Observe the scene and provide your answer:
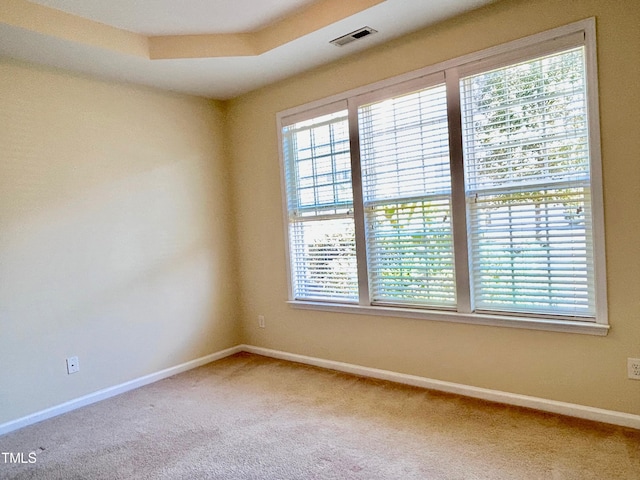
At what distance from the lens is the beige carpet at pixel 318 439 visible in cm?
205

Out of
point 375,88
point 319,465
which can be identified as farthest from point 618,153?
point 319,465

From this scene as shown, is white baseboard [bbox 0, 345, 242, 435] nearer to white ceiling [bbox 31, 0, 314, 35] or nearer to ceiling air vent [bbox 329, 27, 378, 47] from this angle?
white ceiling [bbox 31, 0, 314, 35]

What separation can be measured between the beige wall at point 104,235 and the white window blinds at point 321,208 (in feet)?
2.82

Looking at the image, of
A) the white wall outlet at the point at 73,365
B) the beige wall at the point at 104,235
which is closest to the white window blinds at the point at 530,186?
the beige wall at the point at 104,235

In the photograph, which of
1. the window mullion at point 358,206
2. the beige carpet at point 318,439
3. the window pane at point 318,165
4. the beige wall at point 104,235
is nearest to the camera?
the beige carpet at point 318,439

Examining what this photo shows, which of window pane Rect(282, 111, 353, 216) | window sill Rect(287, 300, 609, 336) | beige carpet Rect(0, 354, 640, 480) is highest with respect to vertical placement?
window pane Rect(282, 111, 353, 216)

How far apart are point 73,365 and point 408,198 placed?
2.80m

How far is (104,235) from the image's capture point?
10.9ft

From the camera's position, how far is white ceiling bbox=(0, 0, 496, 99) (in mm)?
2570

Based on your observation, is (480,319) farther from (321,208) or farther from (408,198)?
(321,208)

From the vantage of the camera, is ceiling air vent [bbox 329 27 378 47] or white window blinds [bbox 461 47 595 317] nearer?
white window blinds [bbox 461 47 595 317]

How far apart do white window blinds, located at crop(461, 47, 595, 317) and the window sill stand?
0.25 feet

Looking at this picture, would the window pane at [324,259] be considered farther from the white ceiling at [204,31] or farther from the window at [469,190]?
the white ceiling at [204,31]

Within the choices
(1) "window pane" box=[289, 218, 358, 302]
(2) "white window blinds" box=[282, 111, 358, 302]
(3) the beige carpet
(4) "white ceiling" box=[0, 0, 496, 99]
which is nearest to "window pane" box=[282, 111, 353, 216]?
(2) "white window blinds" box=[282, 111, 358, 302]
